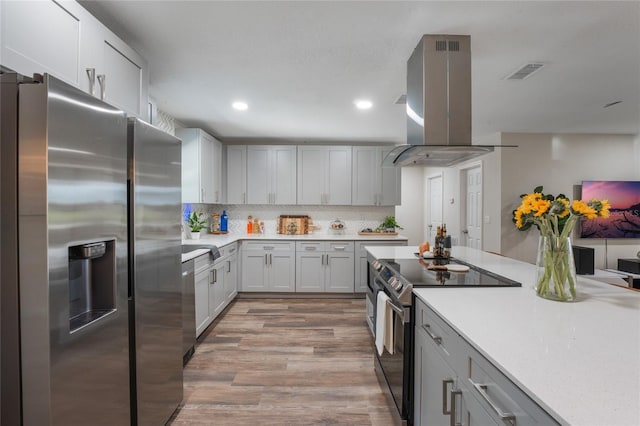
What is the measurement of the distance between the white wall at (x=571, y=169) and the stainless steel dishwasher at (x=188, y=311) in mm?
4546

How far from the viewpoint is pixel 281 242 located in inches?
183

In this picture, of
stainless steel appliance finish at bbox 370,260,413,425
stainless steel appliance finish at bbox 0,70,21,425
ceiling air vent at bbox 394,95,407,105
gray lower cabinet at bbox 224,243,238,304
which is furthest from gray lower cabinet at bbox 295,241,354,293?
stainless steel appliance finish at bbox 0,70,21,425

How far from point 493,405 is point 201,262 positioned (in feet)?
8.87

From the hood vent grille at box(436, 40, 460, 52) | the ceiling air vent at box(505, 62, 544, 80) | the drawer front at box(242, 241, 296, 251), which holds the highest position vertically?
the ceiling air vent at box(505, 62, 544, 80)

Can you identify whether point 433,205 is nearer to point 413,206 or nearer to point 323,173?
point 413,206

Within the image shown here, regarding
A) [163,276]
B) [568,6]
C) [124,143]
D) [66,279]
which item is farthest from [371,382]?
[568,6]

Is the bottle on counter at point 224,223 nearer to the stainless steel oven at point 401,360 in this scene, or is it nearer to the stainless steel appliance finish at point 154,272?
the stainless steel appliance finish at point 154,272

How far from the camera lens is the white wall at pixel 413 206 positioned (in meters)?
7.33

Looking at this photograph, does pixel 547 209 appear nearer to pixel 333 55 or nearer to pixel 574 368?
pixel 574 368

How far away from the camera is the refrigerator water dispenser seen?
125 cm

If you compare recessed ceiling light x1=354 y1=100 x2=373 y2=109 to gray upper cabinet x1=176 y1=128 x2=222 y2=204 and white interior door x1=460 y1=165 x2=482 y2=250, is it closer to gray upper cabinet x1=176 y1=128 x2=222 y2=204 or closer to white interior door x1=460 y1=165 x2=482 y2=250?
gray upper cabinet x1=176 y1=128 x2=222 y2=204

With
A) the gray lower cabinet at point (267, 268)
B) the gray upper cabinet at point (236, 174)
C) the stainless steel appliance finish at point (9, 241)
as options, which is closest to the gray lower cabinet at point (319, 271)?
the gray lower cabinet at point (267, 268)

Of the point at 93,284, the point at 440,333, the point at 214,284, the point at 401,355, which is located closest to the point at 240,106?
the point at 214,284

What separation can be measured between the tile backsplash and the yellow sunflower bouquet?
3840 millimetres
